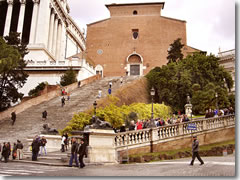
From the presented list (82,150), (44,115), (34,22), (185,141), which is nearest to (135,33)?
(34,22)

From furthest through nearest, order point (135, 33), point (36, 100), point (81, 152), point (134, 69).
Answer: point (135, 33)
point (134, 69)
point (36, 100)
point (81, 152)

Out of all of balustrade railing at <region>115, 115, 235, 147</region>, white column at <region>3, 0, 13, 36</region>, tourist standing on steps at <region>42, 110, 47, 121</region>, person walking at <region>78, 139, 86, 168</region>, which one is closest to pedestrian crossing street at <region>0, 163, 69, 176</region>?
person walking at <region>78, 139, 86, 168</region>

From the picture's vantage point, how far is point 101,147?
10984 millimetres

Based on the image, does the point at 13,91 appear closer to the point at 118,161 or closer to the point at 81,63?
the point at 81,63

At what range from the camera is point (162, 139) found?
42.6 feet

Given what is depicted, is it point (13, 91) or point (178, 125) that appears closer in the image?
point (178, 125)

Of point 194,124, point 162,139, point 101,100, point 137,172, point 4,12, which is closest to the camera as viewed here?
point 137,172

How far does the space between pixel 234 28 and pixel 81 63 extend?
26855mm

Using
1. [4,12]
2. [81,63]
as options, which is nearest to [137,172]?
[81,63]

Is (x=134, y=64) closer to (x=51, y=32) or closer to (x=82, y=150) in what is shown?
(x=51, y=32)

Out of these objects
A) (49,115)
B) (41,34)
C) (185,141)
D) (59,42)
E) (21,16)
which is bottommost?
(185,141)

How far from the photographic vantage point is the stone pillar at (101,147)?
1071 cm

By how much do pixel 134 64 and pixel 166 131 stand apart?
3089 cm

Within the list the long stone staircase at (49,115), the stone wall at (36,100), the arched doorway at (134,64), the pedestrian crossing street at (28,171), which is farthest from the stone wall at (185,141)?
the arched doorway at (134,64)
